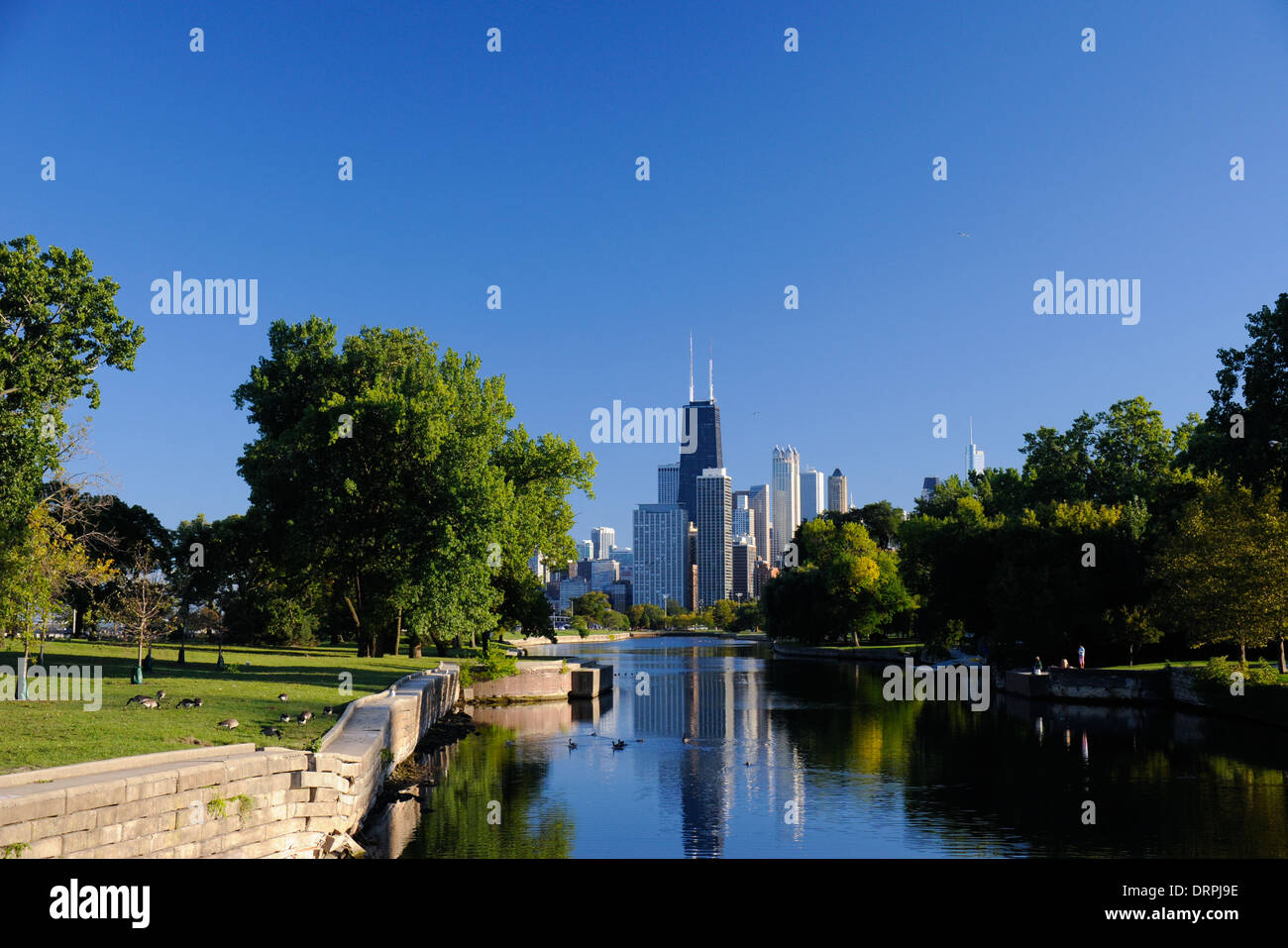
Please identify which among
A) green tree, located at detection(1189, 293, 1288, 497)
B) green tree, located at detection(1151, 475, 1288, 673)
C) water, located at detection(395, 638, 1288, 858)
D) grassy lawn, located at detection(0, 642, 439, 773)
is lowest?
water, located at detection(395, 638, 1288, 858)

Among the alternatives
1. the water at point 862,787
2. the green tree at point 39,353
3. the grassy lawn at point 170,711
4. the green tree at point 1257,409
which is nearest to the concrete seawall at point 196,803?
the grassy lawn at point 170,711

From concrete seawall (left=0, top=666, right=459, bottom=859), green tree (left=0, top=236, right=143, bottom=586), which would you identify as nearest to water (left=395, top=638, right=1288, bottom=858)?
concrete seawall (left=0, top=666, right=459, bottom=859)

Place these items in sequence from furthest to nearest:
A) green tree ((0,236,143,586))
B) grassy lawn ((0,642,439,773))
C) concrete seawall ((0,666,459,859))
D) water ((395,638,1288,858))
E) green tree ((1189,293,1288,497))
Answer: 1. green tree ((1189,293,1288,497))
2. green tree ((0,236,143,586))
3. water ((395,638,1288,858))
4. grassy lawn ((0,642,439,773))
5. concrete seawall ((0,666,459,859))

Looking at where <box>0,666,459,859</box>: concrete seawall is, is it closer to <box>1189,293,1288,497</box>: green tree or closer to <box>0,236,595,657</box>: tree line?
<box>0,236,595,657</box>: tree line

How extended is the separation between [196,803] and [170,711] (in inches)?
430

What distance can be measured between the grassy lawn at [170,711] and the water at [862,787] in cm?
446

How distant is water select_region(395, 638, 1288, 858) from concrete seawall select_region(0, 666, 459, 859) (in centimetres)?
280

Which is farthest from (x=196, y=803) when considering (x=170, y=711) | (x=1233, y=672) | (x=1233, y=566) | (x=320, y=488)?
(x=1233, y=672)

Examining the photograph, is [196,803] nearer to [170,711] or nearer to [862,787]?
[170,711]

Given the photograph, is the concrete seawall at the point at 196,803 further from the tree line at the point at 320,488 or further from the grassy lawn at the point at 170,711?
the tree line at the point at 320,488

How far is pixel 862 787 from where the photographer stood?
90.0 ft

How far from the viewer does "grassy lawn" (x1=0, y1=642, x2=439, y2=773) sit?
1758 cm
